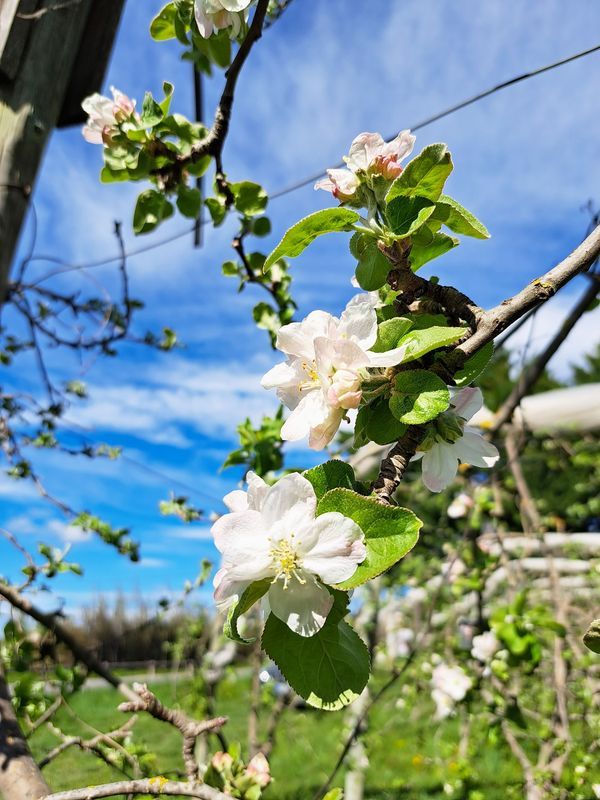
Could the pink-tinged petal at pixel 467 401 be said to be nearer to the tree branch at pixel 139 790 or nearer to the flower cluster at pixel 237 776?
the tree branch at pixel 139 790

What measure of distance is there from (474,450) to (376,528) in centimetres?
21

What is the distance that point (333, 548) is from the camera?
0.44 meters

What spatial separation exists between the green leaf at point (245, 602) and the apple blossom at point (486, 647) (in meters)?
1.36

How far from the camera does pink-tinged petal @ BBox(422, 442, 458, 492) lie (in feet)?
1.95

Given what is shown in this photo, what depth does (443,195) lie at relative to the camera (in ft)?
1.96

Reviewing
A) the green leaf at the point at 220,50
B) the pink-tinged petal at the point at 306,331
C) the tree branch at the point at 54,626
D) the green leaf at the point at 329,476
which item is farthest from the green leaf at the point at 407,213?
the tree branch at the point at 54,626

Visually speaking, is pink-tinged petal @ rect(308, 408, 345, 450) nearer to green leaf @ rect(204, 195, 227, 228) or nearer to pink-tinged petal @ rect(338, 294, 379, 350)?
pink-tinged petal @ rect(338, 294, 379, 350)

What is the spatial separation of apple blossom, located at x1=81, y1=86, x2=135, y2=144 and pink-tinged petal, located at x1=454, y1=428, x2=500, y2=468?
738mm

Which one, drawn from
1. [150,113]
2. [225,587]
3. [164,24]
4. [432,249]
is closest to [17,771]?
[225,587]

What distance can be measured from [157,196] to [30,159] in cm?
63

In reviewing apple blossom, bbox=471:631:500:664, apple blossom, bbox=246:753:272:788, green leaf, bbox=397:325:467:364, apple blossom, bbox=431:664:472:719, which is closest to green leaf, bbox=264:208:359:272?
green leaf, bbox=397:325:467:364

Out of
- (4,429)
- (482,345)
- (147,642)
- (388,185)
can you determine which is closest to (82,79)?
(4,429)

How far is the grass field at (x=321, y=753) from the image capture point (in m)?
2.38

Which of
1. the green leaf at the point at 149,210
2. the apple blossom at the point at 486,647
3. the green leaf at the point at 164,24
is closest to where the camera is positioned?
the green leaf at the point at 164,24
